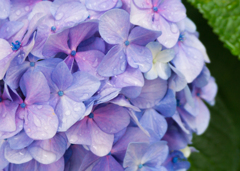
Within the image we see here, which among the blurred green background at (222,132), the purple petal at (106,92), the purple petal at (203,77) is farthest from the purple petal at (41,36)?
the blurred green background at (222,132)

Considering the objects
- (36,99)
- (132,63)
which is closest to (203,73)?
(132,63)

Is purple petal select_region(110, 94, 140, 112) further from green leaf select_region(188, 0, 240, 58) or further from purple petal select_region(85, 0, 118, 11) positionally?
green leaf select_region(188, 0, 240, 58)

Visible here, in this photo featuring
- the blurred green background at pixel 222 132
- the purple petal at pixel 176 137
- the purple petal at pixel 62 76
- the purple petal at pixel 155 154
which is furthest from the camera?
the blurred green background at pixel 222 132

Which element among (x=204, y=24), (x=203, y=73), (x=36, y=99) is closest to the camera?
(x=36, y=99)

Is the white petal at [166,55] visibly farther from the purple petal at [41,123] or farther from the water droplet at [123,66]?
the purple petal at [41,123]

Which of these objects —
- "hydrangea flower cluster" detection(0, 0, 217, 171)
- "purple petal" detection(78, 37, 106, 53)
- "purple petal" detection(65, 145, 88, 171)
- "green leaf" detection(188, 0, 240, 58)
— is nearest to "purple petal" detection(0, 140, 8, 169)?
"hydrangea flower cluster" detection(0, 0, 217, 171)

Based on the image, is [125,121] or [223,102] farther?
[223,102]

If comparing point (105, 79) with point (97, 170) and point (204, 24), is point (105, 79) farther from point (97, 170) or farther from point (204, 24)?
point (204, 24)

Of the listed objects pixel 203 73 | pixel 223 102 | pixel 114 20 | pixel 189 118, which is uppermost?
pixel 114 20
